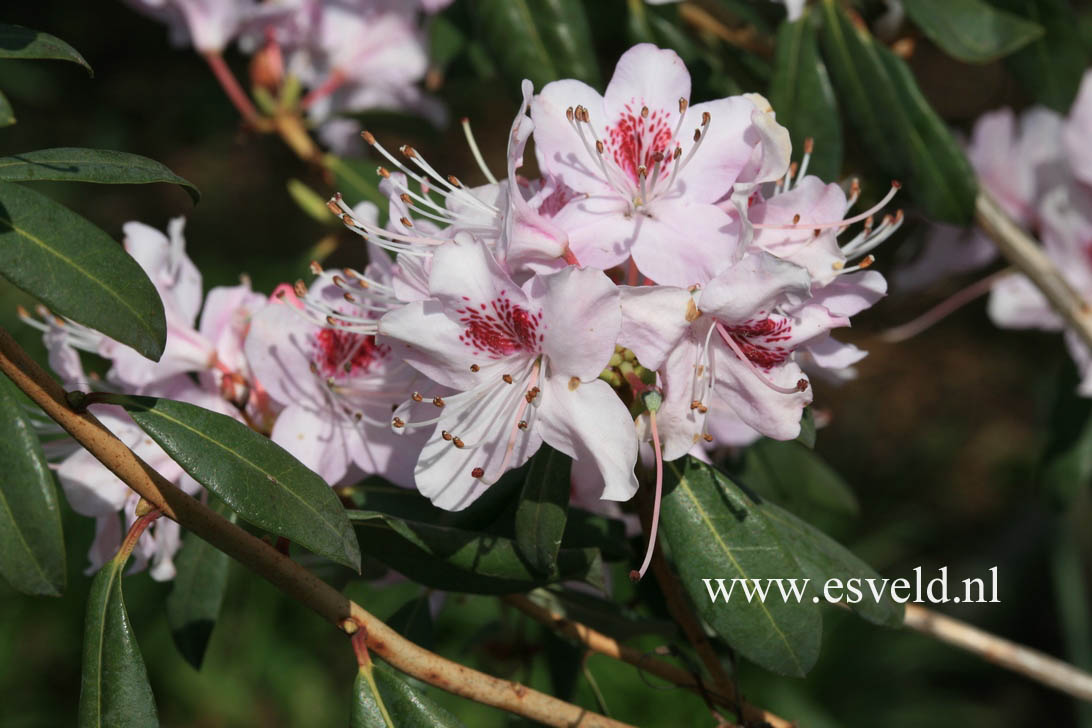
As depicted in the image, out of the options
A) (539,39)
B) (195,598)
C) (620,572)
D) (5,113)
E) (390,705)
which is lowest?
(620,572)

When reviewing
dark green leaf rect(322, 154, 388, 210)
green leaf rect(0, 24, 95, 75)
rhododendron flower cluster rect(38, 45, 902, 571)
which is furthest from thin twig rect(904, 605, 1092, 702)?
green leaf rect(0, 24, 95, 75)

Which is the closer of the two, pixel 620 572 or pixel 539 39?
pixel 539 39

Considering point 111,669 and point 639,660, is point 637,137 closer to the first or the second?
point 639,660

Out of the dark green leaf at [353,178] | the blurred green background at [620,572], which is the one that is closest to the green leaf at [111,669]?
the blurred green background at [620,572]

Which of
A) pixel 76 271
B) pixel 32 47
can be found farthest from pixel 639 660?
pixel 32 47

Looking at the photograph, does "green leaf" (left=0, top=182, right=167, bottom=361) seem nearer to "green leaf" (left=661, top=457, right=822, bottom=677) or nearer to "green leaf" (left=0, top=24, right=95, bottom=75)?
"green leaf" (left=0, top=24, right=95, bottom=75)

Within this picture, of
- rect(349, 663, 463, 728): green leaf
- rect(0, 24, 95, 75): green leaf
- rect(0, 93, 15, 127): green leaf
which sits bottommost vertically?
rect(349, 663, 463, 728): green leaf

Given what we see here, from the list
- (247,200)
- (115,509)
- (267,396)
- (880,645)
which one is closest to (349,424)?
(267,396)
